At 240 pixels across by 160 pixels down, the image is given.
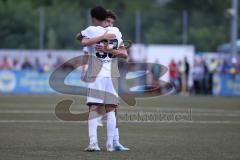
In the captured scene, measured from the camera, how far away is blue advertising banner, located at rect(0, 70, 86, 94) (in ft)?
123

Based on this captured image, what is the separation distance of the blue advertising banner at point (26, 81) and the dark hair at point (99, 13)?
2551cm

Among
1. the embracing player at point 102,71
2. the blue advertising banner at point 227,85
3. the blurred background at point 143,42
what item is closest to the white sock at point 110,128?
the embracing player at point 102,71

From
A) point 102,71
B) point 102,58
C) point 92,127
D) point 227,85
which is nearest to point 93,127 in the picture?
point 92,127

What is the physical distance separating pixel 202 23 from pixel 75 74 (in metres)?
31.3

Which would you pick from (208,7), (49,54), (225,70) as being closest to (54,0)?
(208,7)

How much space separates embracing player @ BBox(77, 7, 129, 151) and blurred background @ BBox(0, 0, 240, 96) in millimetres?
21657

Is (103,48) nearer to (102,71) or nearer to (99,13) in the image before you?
(102,71)

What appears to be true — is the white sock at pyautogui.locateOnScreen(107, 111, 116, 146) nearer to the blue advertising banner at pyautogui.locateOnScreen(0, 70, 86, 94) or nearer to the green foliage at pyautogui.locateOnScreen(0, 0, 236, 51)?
the blue advertising banner at pyautogui.locateOnScreen(0, 70, 86, 94)

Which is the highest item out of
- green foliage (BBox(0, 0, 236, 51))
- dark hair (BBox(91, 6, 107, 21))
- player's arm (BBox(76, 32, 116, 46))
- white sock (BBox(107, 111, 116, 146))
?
green foliage (BBox(0, 0, 236, 51))

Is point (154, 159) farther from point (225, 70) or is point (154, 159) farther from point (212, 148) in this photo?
point (225, 70)

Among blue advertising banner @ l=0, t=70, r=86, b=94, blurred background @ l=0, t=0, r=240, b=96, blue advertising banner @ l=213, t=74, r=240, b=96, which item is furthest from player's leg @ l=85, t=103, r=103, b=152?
blue advertising banner @ l=213, t=74, r=240, b=96

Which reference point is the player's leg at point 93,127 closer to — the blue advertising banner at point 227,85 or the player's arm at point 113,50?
the player's arm at point 113,50

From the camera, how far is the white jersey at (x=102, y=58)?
11.6 metres

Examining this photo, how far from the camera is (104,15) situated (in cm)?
1152
